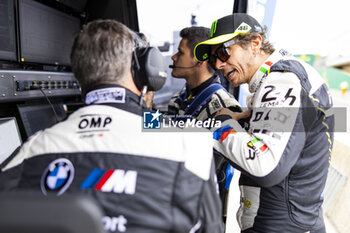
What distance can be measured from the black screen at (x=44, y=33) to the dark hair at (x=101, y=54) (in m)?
1.01

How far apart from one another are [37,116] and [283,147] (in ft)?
4.70

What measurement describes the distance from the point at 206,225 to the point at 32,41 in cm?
151

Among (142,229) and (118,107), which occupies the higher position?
(118,107)

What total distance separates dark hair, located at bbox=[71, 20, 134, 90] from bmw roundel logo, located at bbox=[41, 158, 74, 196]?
217 mm

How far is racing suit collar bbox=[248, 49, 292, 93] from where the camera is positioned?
941mm

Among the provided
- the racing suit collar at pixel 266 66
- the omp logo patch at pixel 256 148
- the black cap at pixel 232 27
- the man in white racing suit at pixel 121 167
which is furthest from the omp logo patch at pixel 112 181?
the black cap at pixel 232 27

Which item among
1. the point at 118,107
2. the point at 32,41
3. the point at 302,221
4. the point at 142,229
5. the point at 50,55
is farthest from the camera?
the point at 50,55

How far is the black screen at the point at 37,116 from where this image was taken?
143cm

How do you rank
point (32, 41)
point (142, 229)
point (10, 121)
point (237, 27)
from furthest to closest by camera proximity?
1. point (32, 41)
2. point (10, 121)
3. point (237, 27)
4. point (142, 229)

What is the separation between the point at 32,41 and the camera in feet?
4.94

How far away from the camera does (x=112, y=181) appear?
1.68 feet

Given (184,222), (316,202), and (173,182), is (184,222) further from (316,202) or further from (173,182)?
(316,202)

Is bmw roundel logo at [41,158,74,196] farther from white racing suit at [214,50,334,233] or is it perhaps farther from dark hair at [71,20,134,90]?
white racing suit at [214,50,334,233]

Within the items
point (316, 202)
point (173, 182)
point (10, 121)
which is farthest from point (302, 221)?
point (10, 121)
